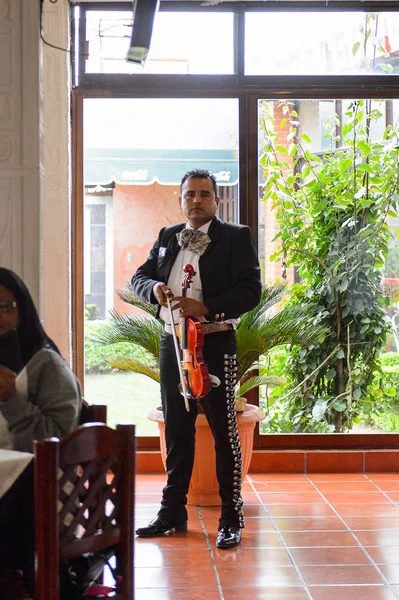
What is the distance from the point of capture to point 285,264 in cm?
524

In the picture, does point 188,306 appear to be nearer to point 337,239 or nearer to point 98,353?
point 98,353

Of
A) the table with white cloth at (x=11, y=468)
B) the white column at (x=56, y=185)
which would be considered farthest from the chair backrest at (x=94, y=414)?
the white column at (x=56, y=185)

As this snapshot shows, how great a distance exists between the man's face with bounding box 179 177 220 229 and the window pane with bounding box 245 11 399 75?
1490 mm

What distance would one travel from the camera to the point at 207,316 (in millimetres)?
3779

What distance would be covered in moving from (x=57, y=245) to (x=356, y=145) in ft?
5.99

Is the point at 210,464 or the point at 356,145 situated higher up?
the point at 356,145

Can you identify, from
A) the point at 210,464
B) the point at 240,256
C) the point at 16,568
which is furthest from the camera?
the point at 210,464

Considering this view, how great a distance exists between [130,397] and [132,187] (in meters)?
1.21

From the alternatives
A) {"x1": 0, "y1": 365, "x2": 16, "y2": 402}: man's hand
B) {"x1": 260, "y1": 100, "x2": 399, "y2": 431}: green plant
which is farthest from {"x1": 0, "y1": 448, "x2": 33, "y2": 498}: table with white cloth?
{"x1": 260, "y1": 100, "x2": 399, "y2": 431}: green plant

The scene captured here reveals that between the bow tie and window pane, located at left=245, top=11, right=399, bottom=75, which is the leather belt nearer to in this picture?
the bow tie

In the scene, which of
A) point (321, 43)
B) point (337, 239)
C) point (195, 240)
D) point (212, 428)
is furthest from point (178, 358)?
point (321, 43)

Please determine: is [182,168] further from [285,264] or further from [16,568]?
[16,568]

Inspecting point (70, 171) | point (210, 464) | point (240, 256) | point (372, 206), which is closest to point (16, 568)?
point (240, 256)

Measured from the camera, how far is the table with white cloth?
2.10 metres
